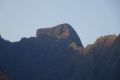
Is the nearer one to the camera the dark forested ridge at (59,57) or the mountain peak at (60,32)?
the dark forested ridge at (59,57)

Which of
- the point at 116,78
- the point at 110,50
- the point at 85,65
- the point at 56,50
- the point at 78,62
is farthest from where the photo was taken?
the point at 56,50

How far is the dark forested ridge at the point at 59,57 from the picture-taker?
402ft

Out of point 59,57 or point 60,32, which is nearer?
point 59,57

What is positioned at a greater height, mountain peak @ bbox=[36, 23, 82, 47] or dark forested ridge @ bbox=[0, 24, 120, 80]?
mountain peak @ bbox=[36, 23, 82, 47]

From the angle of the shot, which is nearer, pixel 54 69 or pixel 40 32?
pixel 54 69

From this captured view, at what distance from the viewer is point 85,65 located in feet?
442

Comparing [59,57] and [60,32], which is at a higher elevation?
[60,32]

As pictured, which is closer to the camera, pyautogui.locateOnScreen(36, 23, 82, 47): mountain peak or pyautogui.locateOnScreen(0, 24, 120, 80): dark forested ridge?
pyautogui.locateOnScreen(0, 24, 120, 80): dark forested ridge

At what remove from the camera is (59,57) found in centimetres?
16112

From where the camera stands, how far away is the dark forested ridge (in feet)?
402

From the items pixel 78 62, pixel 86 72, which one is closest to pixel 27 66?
pixel 78 62

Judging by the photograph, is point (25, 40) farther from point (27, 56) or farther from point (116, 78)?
point (116, 78)

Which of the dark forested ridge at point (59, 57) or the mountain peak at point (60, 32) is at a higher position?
the mountain peak at point (60, 32)

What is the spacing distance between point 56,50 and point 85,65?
36.5 m
